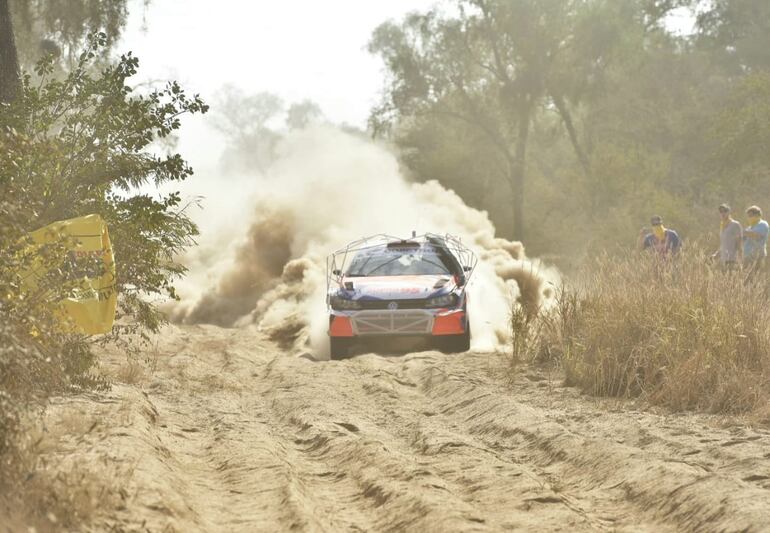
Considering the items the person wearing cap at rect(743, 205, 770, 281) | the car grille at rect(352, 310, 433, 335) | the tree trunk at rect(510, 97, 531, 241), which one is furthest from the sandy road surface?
the tree trunk at rect(510, 97, 531, 241)

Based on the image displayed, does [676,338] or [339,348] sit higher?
[676,338]

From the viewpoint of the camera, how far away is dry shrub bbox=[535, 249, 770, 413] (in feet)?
36.3

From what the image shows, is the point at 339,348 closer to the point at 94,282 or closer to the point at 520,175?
the point at 94,282

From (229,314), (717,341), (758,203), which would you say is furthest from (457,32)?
(717,341)

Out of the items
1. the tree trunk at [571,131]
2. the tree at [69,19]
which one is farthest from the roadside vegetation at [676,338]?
the tree trunk at [571,131]

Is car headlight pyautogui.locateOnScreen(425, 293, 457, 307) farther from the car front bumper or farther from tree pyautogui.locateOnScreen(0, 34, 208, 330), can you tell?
tree pyautogui.locateOnScreen(0, 34, 208, 330)

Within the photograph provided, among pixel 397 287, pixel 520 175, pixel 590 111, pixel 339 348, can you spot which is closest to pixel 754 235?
pixel 397 287

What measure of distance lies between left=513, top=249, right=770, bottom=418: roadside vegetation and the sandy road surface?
1.48ft

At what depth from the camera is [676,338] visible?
1183 cm

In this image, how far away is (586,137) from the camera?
157 feet

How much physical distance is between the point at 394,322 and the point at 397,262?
1.51 metres

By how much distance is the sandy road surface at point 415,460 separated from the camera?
282 inches

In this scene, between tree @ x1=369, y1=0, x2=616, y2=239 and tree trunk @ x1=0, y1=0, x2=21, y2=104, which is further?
tree @ x1=369, y1=0, x2=616, y2=239

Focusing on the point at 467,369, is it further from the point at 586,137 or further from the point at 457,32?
the point at 586,137
